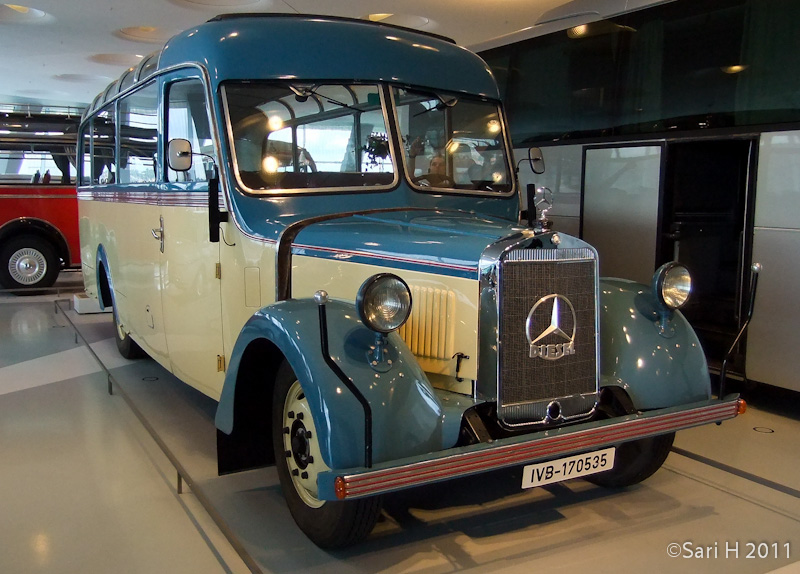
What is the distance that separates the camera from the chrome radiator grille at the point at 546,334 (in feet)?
9.37

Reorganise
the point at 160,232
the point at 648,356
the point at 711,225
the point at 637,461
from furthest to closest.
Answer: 1. the point at 711,225
2. the point at 160,232
3. the point at 637,461
4. the point at 648,356

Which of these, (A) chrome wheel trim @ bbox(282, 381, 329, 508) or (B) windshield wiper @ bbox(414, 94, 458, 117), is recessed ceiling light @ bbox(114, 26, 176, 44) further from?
(A) chrome wheel trim @ bbox(282, 381, 329, 508)

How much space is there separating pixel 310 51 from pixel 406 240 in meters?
1.35

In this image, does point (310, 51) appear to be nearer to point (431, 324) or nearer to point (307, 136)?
point (307, 136)

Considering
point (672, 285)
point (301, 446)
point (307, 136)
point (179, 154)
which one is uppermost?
point (307, 136)

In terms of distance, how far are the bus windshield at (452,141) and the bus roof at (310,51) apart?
0.12 metres

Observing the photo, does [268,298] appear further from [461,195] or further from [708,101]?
[708,101]

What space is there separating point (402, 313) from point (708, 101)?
3.64 m

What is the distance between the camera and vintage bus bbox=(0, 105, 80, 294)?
1017 cm

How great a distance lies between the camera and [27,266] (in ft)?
33.8

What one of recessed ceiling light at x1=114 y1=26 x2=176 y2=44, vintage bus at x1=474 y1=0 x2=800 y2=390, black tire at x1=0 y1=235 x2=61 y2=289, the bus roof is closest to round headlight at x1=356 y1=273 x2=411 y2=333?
the bus roof

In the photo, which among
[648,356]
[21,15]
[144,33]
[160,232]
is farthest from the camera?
[144,33]

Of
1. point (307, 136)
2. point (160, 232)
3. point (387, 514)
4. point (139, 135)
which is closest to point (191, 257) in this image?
point (160, 232)

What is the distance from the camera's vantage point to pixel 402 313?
2.67 m
